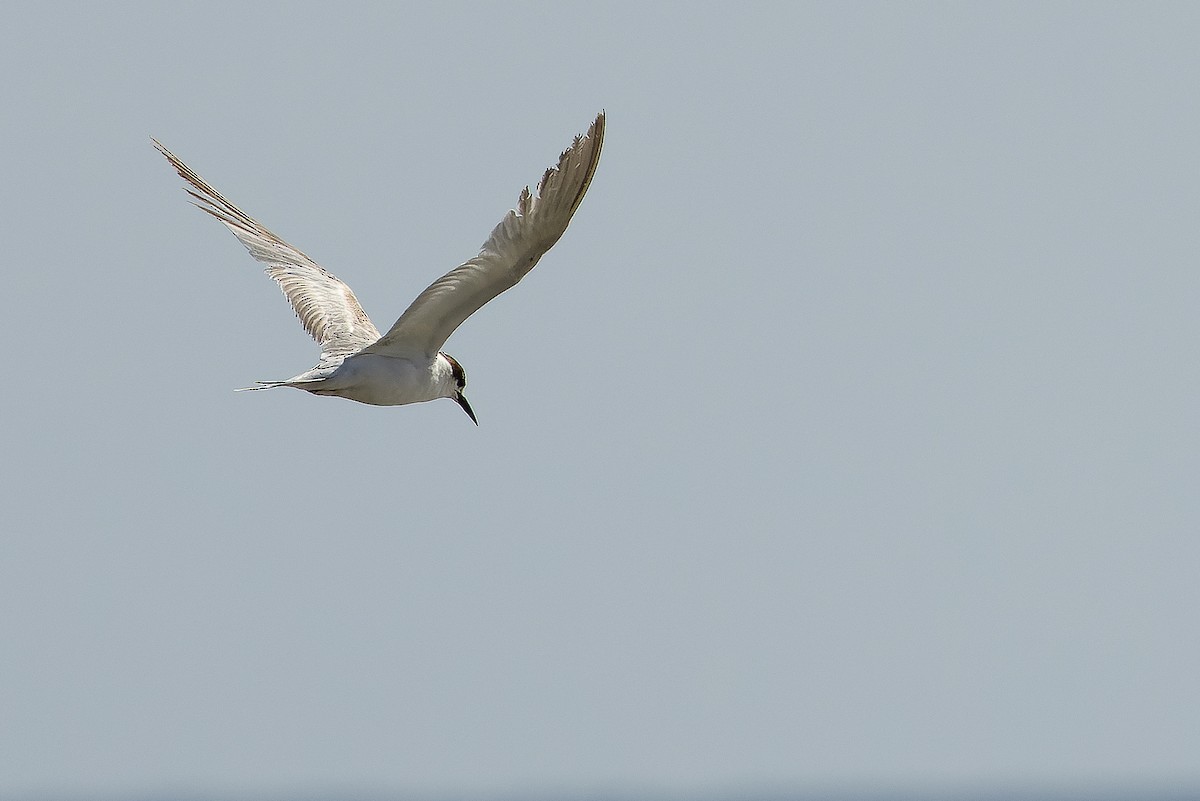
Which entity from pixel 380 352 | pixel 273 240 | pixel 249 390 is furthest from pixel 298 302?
pixel 249 390

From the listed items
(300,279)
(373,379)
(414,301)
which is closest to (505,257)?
(414,301)

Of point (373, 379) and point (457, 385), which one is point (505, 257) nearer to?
point (373, 379)

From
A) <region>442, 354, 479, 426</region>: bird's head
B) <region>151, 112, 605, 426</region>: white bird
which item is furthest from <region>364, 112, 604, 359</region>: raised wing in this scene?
<region>442, 354, 479, 426</region>: bird's head

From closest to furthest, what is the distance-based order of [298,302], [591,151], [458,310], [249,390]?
[591,151], [249,390], [458,310], [298,302]

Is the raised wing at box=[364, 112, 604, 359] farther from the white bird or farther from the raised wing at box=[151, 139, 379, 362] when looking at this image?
the raised wing at box=[151, 139, 379, 362]

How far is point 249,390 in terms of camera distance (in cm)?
1476

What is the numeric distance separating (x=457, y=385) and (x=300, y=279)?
2.92 metres

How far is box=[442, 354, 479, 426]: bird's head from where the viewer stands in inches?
697

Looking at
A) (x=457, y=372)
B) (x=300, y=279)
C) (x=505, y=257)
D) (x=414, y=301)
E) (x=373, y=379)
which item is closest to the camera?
(x=505, y=257)

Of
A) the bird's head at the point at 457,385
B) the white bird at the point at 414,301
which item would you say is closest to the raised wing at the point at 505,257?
the white bird at the point at 414,301

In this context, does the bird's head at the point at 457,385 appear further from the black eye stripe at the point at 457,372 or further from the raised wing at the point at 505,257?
the raised wing at the point at 505,257

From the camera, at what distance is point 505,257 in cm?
1461

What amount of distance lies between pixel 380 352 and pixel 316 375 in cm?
59

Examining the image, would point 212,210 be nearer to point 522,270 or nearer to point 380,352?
point 380,352
